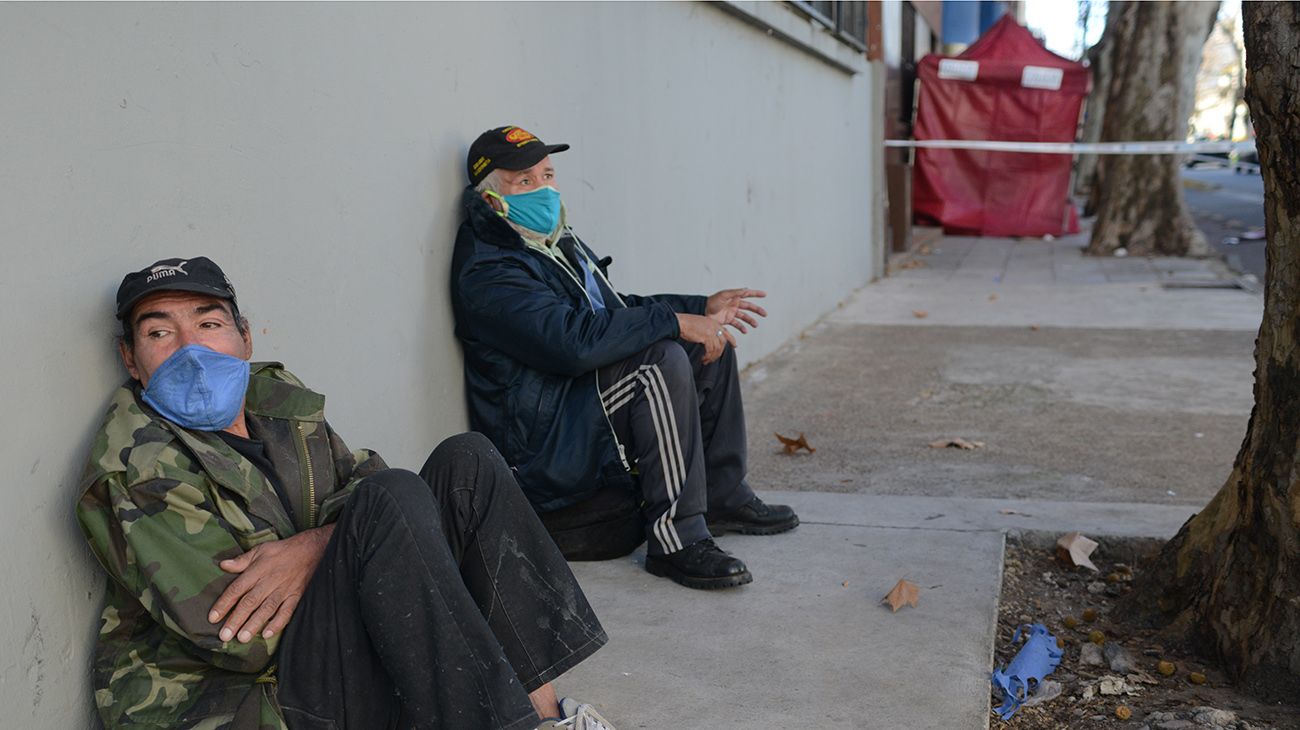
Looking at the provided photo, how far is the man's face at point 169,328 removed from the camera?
87.4 inches

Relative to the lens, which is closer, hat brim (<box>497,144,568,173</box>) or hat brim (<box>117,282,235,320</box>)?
hat brim (<box>117,282,235,320</box>)

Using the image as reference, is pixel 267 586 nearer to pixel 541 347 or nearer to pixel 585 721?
pixel 585 721

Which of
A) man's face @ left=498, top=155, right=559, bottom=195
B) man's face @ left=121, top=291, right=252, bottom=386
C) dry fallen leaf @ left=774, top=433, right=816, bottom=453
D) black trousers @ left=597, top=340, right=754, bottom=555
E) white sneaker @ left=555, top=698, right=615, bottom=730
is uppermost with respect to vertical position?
man's face @ left=498, top=155, right=559, bottom=195

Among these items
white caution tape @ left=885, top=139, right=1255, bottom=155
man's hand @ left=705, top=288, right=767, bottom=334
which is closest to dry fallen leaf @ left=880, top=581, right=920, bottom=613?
man's hand @ left=705, top=288, right=767, bottom=334

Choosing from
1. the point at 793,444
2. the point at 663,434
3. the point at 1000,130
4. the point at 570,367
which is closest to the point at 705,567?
the point at 663,434

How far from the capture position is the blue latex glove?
288 centimetres

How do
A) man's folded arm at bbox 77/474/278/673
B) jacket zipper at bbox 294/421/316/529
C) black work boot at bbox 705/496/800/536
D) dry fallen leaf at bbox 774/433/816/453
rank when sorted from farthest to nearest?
dry fallen leaf at bbox 774/433/816/453 < black work boot at bbox 705/496/800/536 < jacket zipper at bbox 294/421/316/529 < man's folded arm at bbox 77/474/278/673

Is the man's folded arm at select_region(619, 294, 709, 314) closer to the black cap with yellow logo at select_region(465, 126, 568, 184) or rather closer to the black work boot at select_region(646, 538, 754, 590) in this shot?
the black cap with yellow logo at select_region(465, 126, 568, 184)

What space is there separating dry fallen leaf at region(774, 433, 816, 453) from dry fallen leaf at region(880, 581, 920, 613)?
1814 millimetres

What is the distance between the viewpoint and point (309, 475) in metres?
2.43

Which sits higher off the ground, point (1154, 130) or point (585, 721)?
point (1154, 130)

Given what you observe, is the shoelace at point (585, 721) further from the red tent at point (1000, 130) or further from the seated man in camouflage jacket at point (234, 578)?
the red tent at point (1000, 130)

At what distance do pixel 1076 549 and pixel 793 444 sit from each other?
1627mm

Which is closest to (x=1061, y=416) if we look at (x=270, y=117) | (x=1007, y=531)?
(x=1007, y=531)
